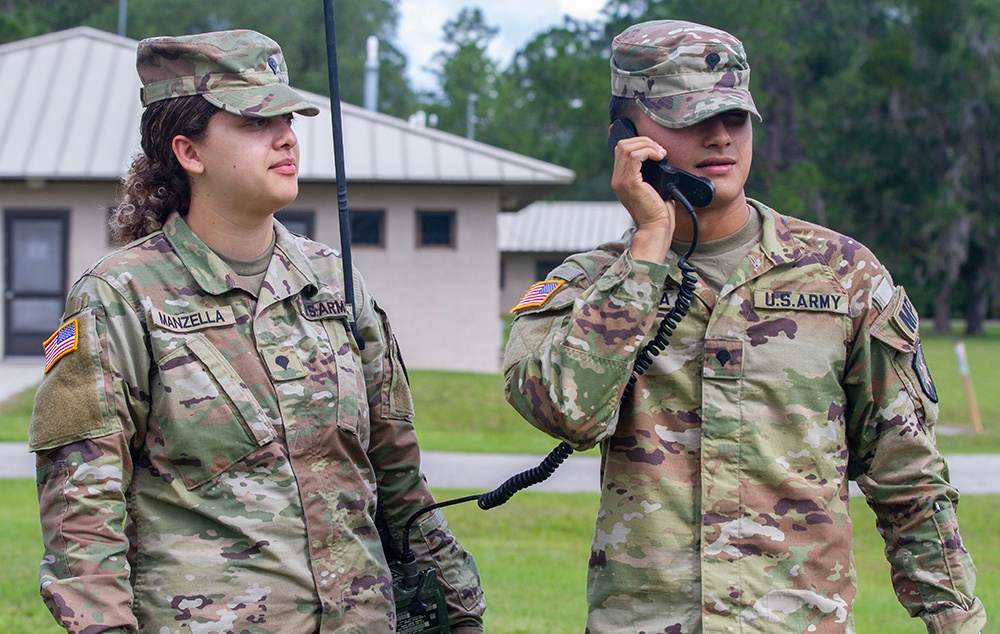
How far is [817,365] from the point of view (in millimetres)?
2648

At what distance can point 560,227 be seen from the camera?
1795 inches

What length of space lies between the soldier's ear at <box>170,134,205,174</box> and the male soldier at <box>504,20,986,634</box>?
88cm

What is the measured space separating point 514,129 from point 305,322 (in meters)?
49.8

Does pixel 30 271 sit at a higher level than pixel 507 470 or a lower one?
higher

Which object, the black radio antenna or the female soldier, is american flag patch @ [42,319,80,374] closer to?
the female soldier

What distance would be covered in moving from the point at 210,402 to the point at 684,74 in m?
1.33

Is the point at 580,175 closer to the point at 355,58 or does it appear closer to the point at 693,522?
the point at 355,58

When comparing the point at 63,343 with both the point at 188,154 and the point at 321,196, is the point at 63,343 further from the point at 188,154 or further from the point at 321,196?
the point at 321,196

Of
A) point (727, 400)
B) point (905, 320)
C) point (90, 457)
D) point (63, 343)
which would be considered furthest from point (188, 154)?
point (905, 320)

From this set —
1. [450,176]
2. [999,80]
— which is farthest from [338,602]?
[999,80]

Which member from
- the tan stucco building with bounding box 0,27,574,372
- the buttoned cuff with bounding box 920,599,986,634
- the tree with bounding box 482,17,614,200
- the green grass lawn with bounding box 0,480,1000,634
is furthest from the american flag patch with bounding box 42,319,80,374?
the tree with bounding box 482,17,614,200

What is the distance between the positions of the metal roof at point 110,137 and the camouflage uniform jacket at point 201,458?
1563 cm

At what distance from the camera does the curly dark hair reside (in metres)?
2.88

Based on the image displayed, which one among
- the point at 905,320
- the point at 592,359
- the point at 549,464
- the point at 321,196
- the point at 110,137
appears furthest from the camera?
the point at 321,196
